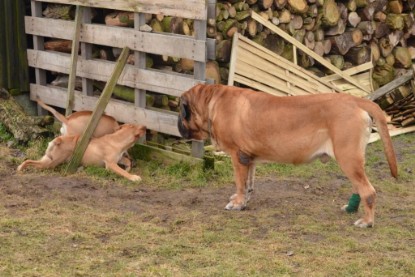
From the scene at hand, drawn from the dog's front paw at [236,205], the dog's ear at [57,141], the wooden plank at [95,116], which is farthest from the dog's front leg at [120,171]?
the dog's front paw at [236,205]

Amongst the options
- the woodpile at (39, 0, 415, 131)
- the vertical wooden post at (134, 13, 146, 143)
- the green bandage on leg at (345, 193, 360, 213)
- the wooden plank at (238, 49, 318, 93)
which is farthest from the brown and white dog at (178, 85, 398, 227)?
the wooden plank at (238, 49, 318, 93)

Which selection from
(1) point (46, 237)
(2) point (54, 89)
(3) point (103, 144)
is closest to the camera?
(1) point (46, 237)

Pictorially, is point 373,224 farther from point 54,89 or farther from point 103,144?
point 54,89

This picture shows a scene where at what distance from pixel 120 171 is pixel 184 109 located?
1.31m

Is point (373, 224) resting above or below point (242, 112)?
below

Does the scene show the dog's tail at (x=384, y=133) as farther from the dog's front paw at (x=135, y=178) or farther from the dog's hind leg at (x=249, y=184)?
the dog's front paw at (x=135, y=178)

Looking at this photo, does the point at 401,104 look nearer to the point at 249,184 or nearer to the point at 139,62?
the point at 139,62

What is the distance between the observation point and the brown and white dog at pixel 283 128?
6.55m

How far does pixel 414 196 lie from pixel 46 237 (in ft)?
11.8

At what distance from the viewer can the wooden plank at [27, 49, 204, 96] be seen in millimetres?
8383

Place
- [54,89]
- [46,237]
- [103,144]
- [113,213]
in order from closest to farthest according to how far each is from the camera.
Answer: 1. [46,237]
2. [113,213]
3. [103,144]
4. [54,89]

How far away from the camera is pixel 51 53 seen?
985 centimetres

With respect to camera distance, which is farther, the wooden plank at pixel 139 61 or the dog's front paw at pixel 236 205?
the wooden plank at pixel 139 61

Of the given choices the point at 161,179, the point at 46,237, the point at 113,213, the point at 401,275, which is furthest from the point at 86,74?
the point at 401,275
